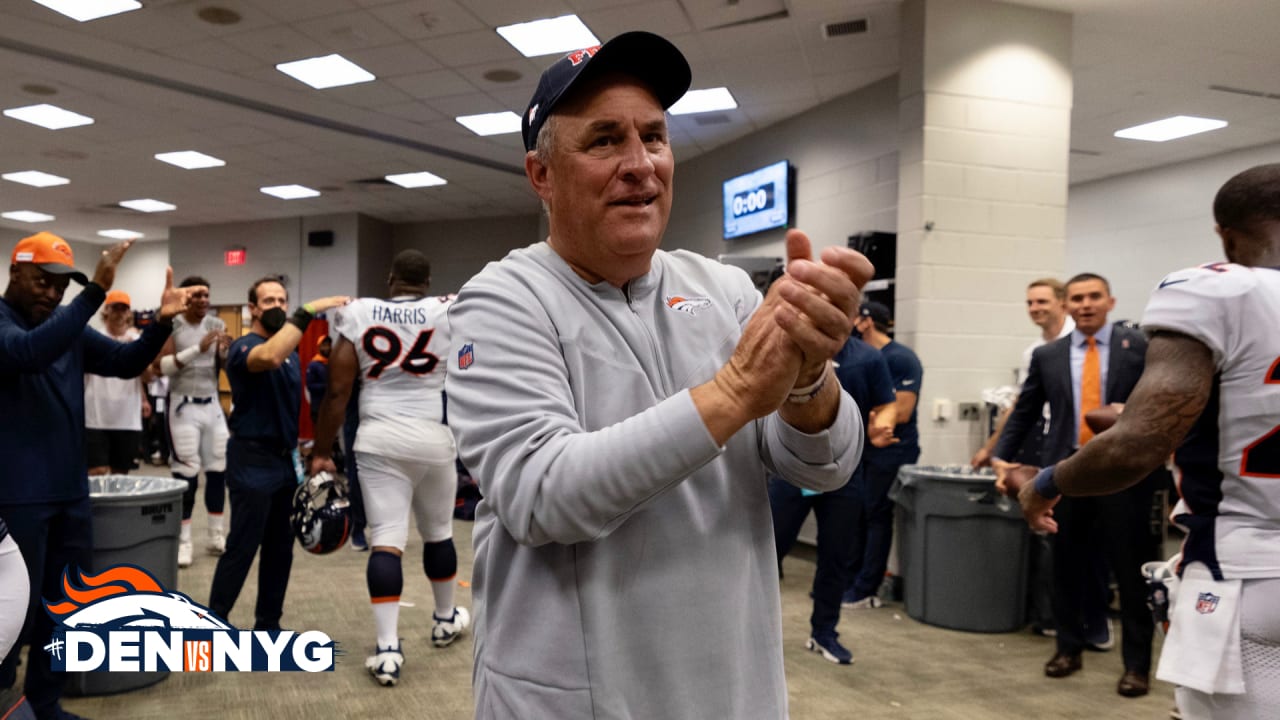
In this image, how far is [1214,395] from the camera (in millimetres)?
1666

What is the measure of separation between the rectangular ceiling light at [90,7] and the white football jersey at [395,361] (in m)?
4.03

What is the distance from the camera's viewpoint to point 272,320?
375cm

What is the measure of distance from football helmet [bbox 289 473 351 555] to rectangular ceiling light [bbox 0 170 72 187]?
34.9 ft

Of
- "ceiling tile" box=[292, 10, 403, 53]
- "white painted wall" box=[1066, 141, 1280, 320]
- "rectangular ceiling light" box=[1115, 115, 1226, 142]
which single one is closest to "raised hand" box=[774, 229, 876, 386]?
"ceiling tile" box=[292, 10, 403, 53]

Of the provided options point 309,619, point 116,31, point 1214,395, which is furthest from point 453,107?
point 1214,395

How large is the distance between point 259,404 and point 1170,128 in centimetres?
911

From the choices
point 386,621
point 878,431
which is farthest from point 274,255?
point 878,431

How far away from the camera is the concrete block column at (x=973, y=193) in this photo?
219 inches

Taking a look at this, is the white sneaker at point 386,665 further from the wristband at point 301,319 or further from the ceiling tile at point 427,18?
the ceiling tile at point 427,18

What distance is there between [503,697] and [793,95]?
7.44 metres

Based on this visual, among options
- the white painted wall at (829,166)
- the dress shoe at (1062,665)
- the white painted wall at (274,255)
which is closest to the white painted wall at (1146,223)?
the white painted wall at (829,166)

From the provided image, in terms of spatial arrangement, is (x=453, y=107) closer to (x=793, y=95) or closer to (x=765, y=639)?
(x=793, y=95)
